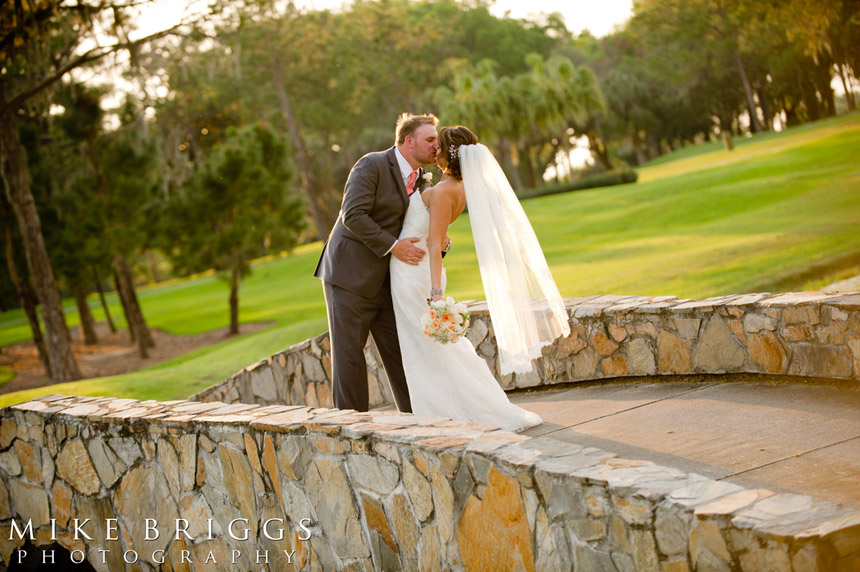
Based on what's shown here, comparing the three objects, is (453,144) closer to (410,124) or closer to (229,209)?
(410,124)

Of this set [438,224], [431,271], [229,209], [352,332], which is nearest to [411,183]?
[438,224]

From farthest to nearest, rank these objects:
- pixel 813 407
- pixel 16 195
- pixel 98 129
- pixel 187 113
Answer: pixel 187 113 < pixel 98 129 < pixel 16 195 < pixel 813 407

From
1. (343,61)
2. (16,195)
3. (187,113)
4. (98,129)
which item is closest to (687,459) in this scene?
(16,195)

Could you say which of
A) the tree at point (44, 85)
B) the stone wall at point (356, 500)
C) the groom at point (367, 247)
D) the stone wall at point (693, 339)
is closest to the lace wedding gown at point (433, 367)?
the groom at point (367, 247)

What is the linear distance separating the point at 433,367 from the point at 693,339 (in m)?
2.13

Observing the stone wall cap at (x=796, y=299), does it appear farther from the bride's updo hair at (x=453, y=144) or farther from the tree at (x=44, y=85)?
the tree at (x=44, y=85)

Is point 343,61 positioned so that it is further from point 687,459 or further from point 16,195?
point 687,459

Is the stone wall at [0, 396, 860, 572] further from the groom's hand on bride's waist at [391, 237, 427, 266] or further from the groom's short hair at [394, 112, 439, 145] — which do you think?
the groom's short hair at [394, 112, 439, 145]

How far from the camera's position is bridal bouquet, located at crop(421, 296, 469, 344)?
19.5 feet

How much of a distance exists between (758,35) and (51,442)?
47.6 metres

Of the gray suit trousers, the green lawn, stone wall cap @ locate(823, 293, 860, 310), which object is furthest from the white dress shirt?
the green lawn

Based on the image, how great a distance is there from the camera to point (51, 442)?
23.4 ft

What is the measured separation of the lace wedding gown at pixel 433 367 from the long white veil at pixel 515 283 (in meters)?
0.30

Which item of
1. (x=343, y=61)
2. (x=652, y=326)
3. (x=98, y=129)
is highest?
(x=343, y=61)
